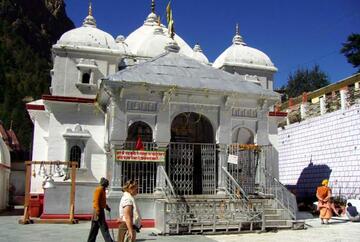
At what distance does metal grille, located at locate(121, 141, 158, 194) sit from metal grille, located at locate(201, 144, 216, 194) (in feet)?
5.92

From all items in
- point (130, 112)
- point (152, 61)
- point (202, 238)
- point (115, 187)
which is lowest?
point (202, 238)

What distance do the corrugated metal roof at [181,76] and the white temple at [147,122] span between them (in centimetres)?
4

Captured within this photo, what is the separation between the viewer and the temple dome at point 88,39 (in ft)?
65.1

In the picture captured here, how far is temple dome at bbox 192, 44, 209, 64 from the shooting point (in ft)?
78.7

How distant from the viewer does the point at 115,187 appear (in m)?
14.6

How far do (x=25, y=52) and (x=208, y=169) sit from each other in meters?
68.8

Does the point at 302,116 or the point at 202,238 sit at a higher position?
the point at 302,116

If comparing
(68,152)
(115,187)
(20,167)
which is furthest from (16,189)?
(115,187)

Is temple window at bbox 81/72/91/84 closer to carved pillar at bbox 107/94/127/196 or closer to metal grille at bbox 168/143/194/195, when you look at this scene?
carved pillar at bbox 107/94/127/196

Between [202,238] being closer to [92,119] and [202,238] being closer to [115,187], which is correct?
[115,187]

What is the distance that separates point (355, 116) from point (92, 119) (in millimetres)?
Answer: 11676

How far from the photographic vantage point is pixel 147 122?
15.3 metres

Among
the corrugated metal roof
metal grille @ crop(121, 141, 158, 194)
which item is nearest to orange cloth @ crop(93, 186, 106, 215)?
metal grille @ crop(121, 141, 158, 194)

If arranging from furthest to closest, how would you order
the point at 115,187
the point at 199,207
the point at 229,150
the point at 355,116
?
1. the point at 355,116
2. the point at 229,150
3. the point at 115,187
4. the point at 199,207
